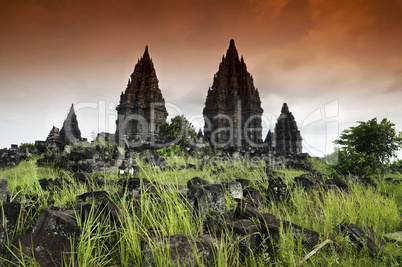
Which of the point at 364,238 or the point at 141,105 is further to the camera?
the point at 141,105

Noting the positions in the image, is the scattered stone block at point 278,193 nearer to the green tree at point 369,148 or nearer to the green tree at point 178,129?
the green tree at point 369,148

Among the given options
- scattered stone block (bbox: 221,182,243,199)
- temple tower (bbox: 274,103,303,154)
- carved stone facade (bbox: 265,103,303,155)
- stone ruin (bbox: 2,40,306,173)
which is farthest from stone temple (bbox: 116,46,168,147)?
scattered stone block (bbox: 221,182,243,199)

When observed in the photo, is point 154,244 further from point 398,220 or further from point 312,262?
point 398,220

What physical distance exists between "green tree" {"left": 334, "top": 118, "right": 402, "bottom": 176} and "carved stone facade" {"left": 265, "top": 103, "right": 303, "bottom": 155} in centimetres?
2496

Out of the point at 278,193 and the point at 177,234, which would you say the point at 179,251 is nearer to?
the point at 177,234

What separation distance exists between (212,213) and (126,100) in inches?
1214

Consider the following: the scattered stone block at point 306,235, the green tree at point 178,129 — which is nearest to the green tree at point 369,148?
the scattered stone block at point 306,235

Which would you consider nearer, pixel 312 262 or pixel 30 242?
pixel 30 242

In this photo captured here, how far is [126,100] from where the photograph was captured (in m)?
30.5

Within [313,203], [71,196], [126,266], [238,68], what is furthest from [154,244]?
[238,68]

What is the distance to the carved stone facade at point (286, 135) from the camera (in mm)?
33344

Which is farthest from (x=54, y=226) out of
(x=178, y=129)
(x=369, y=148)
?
(x=178, y=129)

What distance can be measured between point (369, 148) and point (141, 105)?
2665 cm

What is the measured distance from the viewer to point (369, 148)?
27.3 feet
